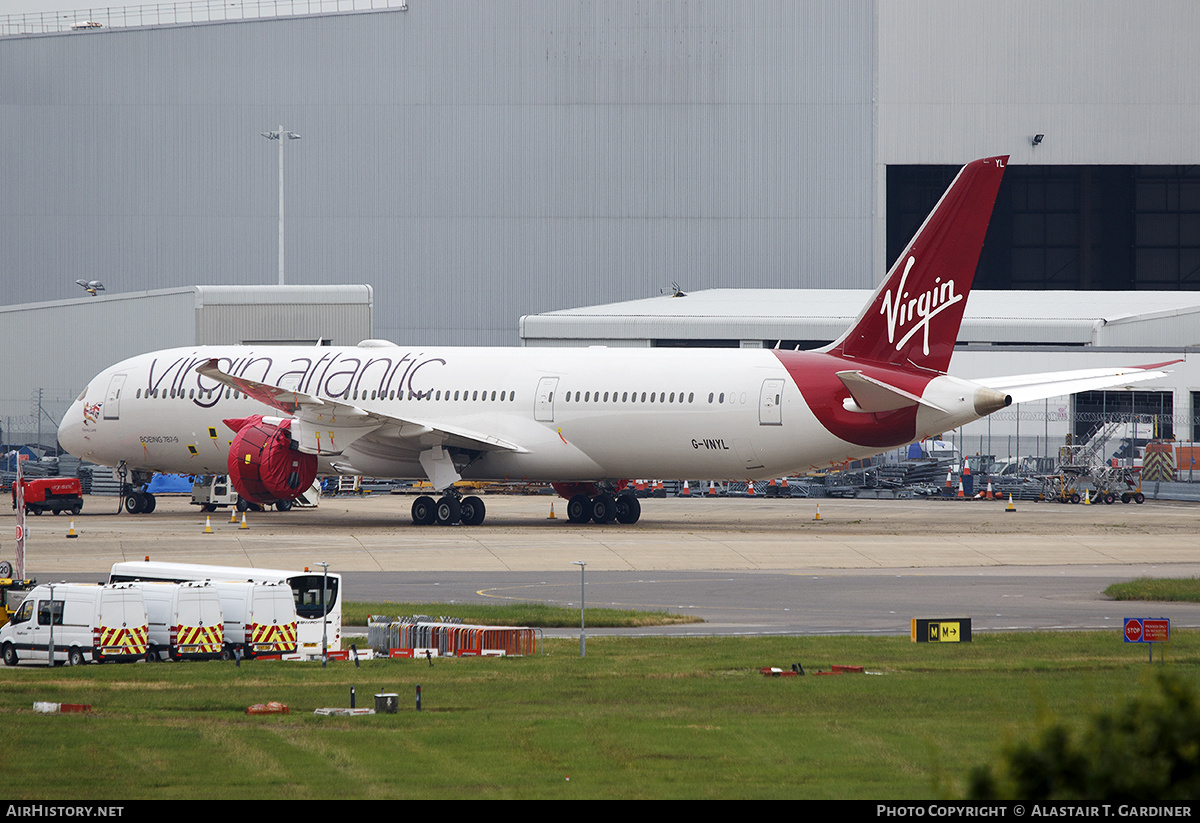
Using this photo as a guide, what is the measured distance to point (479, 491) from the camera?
55219 mm

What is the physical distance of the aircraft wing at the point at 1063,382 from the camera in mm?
37344

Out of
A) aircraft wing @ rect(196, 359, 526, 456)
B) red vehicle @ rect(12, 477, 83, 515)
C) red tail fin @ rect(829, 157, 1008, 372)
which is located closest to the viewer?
red tail fin @ rect(829, 157, 1008, 372)

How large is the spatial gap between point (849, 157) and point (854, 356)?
34562mm

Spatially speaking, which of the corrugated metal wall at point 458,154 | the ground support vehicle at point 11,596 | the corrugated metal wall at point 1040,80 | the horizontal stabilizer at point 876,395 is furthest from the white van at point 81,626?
the corrugated metal wall at point 1040,80

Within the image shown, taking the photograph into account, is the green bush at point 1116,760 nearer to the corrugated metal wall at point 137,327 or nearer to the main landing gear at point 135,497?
the main landing gear at point 135,497

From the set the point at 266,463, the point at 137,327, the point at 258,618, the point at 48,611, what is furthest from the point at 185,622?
the point at 137,327

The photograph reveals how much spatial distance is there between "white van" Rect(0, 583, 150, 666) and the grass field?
71cm

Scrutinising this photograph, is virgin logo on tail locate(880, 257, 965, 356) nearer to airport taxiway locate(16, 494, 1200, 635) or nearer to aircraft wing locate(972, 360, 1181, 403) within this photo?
aircraft wing locate(972, 360, 1181, 403)

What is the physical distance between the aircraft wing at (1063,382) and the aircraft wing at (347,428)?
12.9m

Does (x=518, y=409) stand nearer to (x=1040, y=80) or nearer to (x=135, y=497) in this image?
(x=135, y=497)

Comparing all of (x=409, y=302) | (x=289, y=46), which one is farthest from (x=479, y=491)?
(x=289, y=46)

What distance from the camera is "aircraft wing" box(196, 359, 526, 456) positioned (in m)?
38.3

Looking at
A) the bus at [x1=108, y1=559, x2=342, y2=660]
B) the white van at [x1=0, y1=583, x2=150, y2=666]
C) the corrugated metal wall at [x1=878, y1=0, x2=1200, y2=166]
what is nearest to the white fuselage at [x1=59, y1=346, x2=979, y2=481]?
the bus at [x1=108, y1=559, x2=342, y2=660]

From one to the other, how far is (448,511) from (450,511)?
55 millimetres
